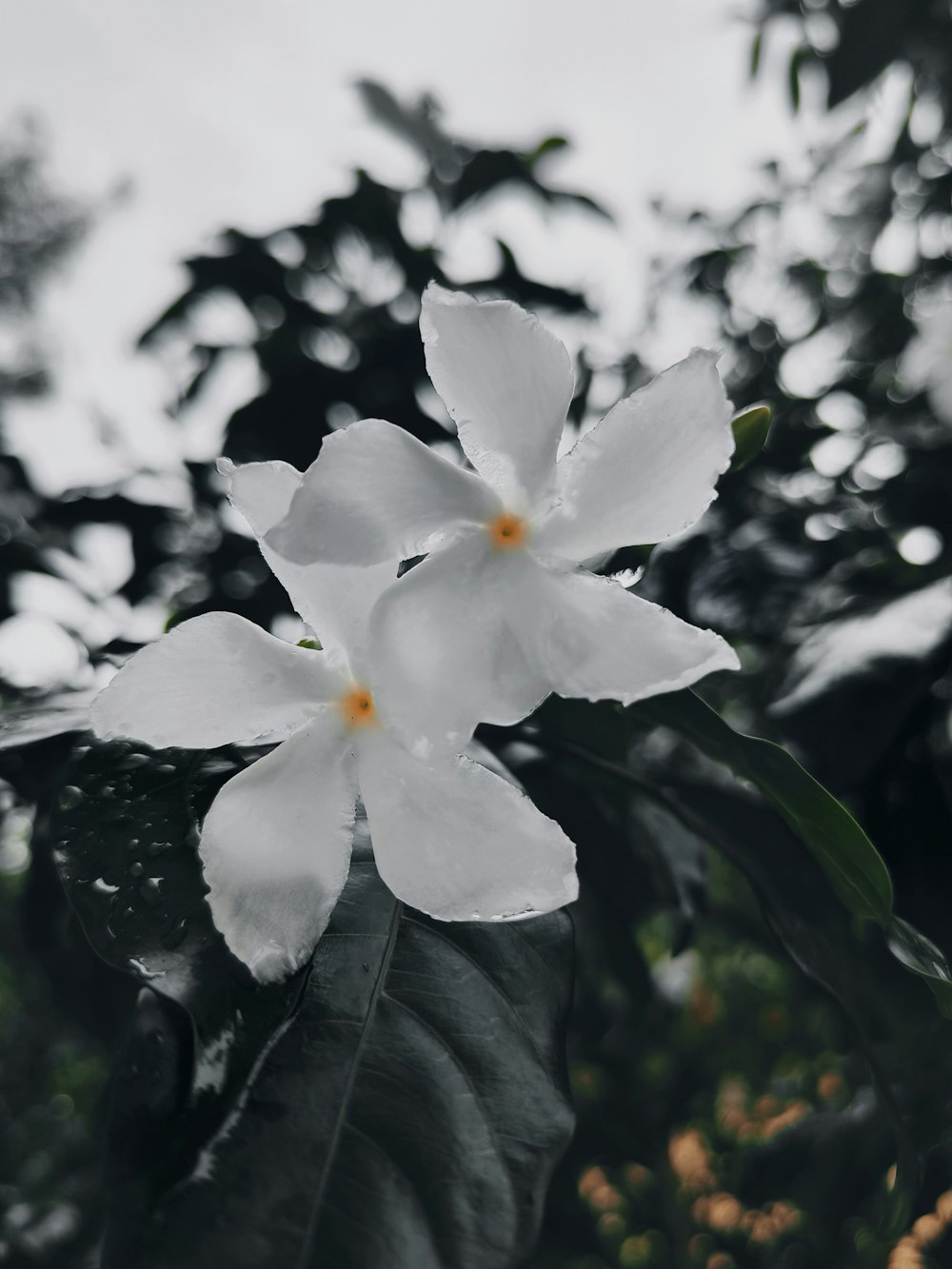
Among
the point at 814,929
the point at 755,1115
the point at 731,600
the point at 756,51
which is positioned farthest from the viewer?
the point at 755,1115

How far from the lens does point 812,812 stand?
368 mm

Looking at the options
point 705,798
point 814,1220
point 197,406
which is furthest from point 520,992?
point 814,1220

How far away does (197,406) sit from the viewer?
3.29ft

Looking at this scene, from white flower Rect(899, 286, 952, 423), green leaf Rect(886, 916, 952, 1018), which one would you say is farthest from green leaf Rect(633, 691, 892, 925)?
white flower Rect(899, 286, 952, 423)

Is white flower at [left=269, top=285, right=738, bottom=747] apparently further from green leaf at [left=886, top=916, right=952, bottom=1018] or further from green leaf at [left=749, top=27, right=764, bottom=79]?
green leaf at [left=749, top=27, right=764, bottom=79]

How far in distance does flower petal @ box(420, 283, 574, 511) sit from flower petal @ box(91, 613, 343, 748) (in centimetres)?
10

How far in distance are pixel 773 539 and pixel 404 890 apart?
24.1 inches

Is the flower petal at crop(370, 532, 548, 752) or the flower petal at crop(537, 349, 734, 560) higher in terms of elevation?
the flower petal at crop(537, 349, 734, 560)

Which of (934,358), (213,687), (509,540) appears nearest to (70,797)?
(213,687)

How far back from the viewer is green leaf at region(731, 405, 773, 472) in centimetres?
39

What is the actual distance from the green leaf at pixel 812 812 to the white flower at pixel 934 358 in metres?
0.75

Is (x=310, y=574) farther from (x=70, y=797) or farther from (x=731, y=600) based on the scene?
(x=731, y=600)

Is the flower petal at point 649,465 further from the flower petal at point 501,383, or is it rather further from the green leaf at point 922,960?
the green leaf at point 922,960

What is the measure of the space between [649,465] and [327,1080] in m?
0.23
